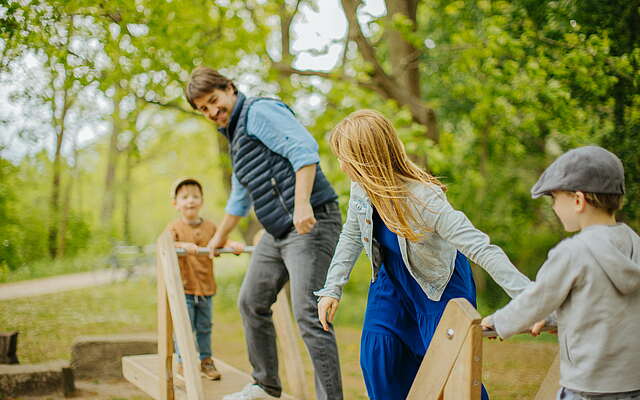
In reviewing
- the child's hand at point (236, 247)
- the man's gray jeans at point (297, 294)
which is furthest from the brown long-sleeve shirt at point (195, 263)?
the man's gray jeans at point (297, 294)

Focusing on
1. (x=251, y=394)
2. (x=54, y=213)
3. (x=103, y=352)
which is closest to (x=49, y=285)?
(x=54, y=213)

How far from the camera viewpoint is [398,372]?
2625 mm

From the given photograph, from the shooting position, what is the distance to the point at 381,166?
252 centimetres

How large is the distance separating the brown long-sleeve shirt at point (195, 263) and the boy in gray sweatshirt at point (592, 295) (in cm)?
298

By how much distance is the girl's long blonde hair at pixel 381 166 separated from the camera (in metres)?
2.47

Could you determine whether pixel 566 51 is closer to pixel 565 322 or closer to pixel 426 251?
pixel 426 251

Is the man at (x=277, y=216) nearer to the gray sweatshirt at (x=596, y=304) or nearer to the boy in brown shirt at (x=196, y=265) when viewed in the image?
the boy in brown shirt at (x=196, y=265)

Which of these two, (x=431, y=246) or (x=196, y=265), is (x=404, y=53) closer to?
(x=196, y=265)

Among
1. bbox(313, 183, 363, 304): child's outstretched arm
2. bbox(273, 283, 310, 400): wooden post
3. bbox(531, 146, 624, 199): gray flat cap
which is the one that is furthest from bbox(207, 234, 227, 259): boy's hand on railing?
bbox(531, 146, 624, 199): gray flat cap

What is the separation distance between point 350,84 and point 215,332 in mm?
3877

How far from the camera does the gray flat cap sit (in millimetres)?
1973

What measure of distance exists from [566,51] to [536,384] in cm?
291

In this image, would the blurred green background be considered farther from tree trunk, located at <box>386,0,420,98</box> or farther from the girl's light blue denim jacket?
the girl's light blue denim jacket

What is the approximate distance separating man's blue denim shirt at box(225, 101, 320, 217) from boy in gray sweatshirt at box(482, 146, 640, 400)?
150 centimetres
